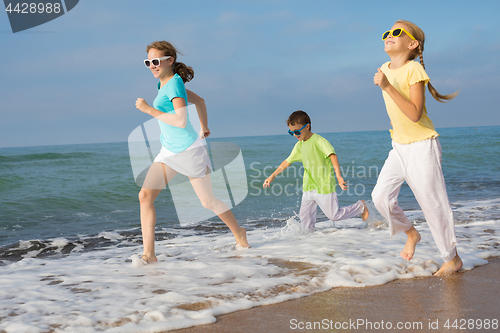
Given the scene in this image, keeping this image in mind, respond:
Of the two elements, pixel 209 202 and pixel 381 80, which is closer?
pixel 381 80

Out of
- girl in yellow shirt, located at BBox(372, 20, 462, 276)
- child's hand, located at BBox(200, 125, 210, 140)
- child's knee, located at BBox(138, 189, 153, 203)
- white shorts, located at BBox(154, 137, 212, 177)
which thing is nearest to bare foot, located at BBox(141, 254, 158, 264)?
child's knee, located at BBox(138, 189, 153, 203)

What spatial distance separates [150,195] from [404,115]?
7.76 feet

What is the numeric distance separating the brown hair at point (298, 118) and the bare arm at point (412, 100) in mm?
2273

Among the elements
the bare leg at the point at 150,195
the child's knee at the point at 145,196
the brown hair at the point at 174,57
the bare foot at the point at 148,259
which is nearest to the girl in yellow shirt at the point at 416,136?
the brown hair at the point at 174,57

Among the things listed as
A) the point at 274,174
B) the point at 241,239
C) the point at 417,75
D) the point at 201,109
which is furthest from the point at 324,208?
the point at 417,75

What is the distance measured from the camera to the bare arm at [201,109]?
424cm

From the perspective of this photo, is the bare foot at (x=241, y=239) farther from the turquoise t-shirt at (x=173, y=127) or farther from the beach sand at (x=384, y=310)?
the beach sand at (x=384, y=310)

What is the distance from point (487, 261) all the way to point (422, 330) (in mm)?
1839

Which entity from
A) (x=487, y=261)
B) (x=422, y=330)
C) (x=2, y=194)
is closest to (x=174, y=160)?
(x=422, y=330)

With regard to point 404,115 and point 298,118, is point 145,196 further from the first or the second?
point 404,115

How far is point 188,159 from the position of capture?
13.2ft

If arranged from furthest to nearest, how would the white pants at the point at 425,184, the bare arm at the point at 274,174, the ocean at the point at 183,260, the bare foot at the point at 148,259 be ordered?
the bare arm at the point at 274,174
the bare foot at the point at 148,259
the white pants at the point at 425,184
the ocean at the point at 183,260

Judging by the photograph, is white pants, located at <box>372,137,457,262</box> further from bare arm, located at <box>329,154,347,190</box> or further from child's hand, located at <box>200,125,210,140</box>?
child's hand, located at <box>200,125,210,140</box>

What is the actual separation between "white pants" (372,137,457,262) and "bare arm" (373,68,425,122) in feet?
0.89
